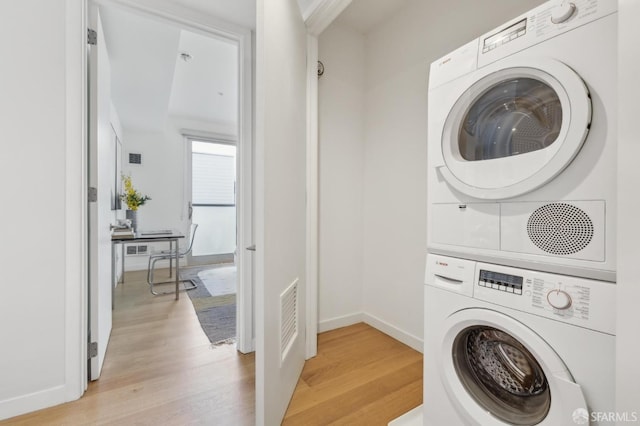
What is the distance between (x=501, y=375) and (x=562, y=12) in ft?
3.99

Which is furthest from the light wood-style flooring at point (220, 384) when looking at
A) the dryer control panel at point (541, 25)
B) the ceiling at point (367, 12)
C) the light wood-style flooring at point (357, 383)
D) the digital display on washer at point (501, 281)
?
the ceiling at point (367, 12)

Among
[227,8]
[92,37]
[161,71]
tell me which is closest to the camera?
[92,37]

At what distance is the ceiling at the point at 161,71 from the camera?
2064mm

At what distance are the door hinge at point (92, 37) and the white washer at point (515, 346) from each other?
85.1 inches

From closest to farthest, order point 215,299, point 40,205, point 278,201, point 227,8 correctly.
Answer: point 278,201 → point 40,205 → point 227,8 → point 215,299

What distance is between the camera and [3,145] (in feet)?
4.29

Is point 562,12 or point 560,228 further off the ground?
point 562,12

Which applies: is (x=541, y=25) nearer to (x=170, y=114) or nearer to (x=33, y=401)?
Result: (x=33, y=401)

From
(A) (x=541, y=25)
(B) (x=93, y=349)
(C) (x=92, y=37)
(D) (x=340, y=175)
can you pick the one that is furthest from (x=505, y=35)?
(B) (x=93, y=349)

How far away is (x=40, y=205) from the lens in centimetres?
138

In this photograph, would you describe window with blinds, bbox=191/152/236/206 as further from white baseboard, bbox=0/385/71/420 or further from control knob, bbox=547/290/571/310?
control knob, bbox=547/290/571/310

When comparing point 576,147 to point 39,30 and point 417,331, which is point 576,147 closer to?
point 417,331

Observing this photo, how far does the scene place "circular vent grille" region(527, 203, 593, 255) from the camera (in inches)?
29.8

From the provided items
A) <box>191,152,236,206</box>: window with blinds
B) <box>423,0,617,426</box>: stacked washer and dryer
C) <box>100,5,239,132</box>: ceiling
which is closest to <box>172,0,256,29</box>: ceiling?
<box>100,5,239,132</box>: ceiling
